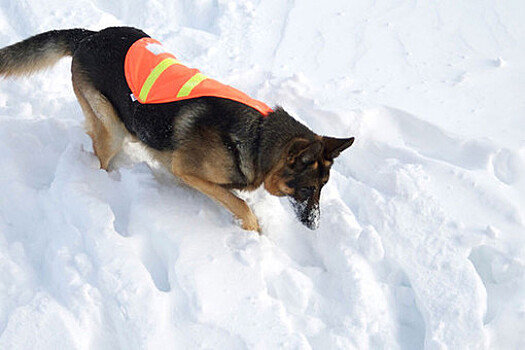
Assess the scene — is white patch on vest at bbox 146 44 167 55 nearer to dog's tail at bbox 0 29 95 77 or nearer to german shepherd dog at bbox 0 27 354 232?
german shepherd dog at bbox 0 27 354 232

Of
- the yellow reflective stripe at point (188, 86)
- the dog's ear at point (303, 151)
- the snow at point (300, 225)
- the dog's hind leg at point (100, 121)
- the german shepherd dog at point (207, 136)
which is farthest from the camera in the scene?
the dog's hind leg at point (100, 121)

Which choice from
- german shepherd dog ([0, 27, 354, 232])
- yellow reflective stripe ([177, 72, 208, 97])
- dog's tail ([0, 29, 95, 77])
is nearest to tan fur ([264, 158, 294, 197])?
german shepherd dog ([0, 27, 354, 232])

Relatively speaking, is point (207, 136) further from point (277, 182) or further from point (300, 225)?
point (300, 225)

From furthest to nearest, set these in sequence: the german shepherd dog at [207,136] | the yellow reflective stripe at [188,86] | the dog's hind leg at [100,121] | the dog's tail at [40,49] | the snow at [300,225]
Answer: the dog's tail at [40,49]
the dog's hind leg at [100,121]
the yellow reflective stripe at [188,86]
the german shepherd dog at [207,136]
the snow at [300,225]

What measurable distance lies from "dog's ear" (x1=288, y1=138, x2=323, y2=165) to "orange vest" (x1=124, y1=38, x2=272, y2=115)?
0.52 metres

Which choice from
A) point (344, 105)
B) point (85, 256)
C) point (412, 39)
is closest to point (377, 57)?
point (412, 39)

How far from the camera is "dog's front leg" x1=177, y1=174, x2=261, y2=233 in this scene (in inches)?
161

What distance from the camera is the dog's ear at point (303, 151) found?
357 centimetres

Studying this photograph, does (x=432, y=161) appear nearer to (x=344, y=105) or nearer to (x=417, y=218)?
(x=417, y=218)

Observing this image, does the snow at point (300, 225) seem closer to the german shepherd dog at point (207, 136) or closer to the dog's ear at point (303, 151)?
the german shepherd dog at point (207, 136)

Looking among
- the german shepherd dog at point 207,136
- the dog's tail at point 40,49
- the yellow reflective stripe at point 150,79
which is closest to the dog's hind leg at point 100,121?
the german shepherd dog at point 207,136

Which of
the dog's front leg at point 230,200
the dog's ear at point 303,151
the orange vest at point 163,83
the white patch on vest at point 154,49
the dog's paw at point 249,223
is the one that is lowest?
the dog's paw at point 249,223

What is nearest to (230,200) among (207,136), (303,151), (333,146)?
(207,136)

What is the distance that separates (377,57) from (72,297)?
4791 mm
